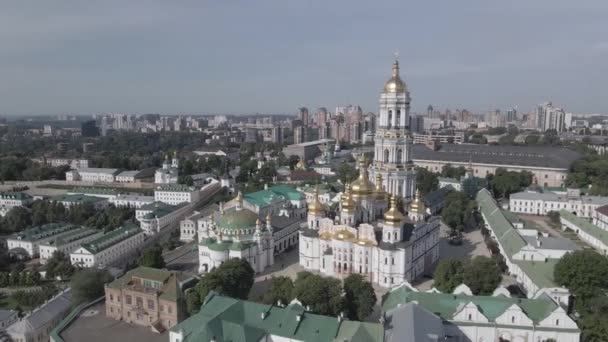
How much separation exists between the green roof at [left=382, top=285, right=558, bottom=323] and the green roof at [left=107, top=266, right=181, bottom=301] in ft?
33.3

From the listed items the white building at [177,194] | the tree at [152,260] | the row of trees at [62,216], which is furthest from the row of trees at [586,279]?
the white building at [177,194]

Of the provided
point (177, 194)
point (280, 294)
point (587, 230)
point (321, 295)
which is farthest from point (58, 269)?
point (587, 230)

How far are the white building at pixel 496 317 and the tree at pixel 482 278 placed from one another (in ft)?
10.8

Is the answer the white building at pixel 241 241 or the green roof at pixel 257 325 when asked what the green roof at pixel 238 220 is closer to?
the white building at pixel 241 241

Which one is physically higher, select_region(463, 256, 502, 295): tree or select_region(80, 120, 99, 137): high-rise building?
select_region(80, 120, 99, 137): high-rise building

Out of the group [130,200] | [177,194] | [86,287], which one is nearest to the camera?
[86,287]

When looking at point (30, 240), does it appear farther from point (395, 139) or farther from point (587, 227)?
point (587, 227)

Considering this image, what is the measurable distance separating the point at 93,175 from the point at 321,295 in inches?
2146

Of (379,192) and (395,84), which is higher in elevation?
(395,84)

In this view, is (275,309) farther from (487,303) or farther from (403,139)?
(403,139)

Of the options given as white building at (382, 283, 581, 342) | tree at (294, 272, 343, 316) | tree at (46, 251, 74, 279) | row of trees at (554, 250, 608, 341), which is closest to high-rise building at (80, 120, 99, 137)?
tree at (46, 251, 74, 279)

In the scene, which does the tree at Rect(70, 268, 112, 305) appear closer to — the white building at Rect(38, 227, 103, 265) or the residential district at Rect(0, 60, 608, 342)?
the residential district at Rect(0, 60, 608, 342)

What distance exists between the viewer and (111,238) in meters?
34.6

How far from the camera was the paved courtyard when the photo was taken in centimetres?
2039
